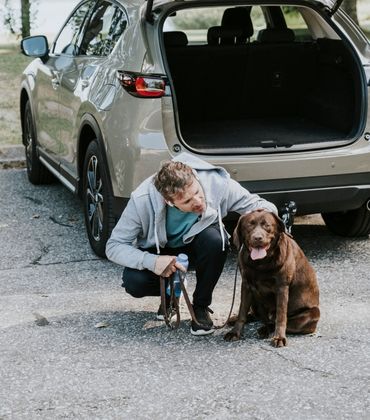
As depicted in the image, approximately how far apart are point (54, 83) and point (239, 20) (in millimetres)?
1484

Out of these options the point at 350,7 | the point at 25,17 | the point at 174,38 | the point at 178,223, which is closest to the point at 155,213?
the point at 178,223

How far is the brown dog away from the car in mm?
1136

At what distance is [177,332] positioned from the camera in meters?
5.15

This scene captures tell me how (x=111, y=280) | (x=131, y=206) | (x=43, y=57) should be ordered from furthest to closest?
(x=43, y=57) → (x=111, y=280) → (x=131, y=206)

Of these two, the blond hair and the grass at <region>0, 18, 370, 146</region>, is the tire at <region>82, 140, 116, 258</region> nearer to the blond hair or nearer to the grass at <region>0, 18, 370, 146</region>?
the blond hair

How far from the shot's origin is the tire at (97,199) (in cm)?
630

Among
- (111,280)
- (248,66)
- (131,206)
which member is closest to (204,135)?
(248,66)

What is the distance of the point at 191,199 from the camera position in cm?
483

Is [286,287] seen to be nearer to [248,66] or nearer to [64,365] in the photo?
[64,365]

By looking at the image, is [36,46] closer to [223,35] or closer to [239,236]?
[223,35]

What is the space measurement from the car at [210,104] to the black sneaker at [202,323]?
111 centimetres

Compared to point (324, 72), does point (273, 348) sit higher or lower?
lower

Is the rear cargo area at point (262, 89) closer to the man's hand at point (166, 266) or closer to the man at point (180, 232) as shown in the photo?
the man at point (180, 232)

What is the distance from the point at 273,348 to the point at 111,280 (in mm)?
1576
